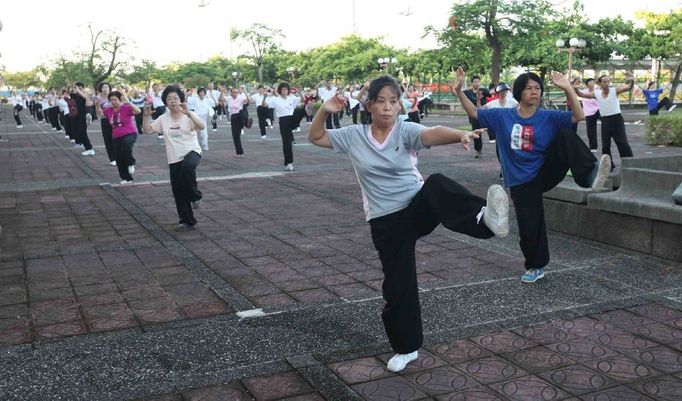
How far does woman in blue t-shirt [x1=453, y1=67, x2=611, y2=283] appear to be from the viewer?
210 inches

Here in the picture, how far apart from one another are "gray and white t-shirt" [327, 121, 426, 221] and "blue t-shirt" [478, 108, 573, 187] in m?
1.73

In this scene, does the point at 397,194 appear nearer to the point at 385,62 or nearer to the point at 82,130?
the point at 82,130

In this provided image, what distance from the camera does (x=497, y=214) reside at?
3.54 m

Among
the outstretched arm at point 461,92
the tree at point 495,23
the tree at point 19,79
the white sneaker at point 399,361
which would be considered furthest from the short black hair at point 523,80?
the tree at point 19,79

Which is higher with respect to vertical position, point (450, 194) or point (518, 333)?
point (450, 194)

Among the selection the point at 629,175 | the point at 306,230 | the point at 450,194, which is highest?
the point at 450,194

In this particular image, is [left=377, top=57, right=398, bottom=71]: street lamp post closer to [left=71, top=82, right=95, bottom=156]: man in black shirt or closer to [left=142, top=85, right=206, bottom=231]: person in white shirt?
[left=71, top=82, right=95, bottom=156]: man in black shirt

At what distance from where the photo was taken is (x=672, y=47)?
35906mm

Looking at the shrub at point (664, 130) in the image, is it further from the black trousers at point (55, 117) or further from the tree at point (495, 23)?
the black trousers at point (55, 117)

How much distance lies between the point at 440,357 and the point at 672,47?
36923 mm

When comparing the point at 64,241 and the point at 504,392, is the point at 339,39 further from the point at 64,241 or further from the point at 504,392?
the point at 504,392

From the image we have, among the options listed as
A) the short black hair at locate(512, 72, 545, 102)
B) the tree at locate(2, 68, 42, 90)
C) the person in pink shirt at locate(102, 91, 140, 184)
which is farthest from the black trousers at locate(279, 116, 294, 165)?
the tree at locate(2, 68, 42, 90)

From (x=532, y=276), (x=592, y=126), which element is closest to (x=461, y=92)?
(x=532, y=276)

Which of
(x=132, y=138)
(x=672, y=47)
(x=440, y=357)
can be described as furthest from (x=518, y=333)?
(x=672, y=47)
